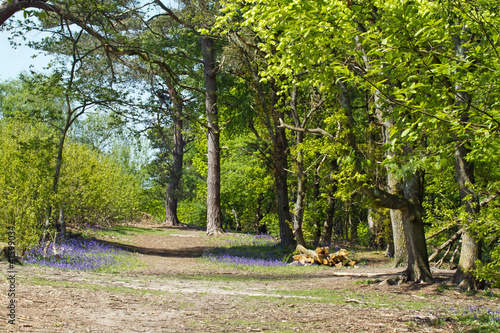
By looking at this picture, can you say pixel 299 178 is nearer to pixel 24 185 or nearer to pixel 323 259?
pixel 323 259

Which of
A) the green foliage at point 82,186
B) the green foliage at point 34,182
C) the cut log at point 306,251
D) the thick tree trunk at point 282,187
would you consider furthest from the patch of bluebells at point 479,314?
the green foliage at point 82,186

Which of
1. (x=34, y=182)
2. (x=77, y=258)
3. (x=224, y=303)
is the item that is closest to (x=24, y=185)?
(x=34, y=182)

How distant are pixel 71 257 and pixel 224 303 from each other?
6034mm

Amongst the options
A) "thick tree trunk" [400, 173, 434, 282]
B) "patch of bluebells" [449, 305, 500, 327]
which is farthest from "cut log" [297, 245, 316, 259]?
"patch of bluebells" [449, 305, 500, 327]

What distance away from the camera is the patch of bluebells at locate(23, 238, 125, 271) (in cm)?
959

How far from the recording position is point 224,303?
6.68 metres

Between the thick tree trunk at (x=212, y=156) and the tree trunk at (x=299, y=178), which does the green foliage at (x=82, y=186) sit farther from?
the tree trunk at (x=299, y=178)

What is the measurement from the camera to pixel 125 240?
18641 millimetres

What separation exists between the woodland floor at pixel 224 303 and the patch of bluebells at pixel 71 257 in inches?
35.6

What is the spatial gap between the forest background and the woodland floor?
1.10 metres

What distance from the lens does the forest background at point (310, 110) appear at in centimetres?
420

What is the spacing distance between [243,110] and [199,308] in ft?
44.2

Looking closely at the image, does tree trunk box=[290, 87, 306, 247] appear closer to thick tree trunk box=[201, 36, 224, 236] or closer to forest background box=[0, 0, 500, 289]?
forest background box=[0, 0, 500, 289]

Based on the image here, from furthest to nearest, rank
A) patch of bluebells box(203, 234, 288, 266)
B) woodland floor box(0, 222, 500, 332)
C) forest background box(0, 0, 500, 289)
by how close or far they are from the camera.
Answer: patch of bluebells box(203, 234, 288, 266)
woodland floor box(0, 222, 500, 332)
forest background box(0, 0, 500, 289)
